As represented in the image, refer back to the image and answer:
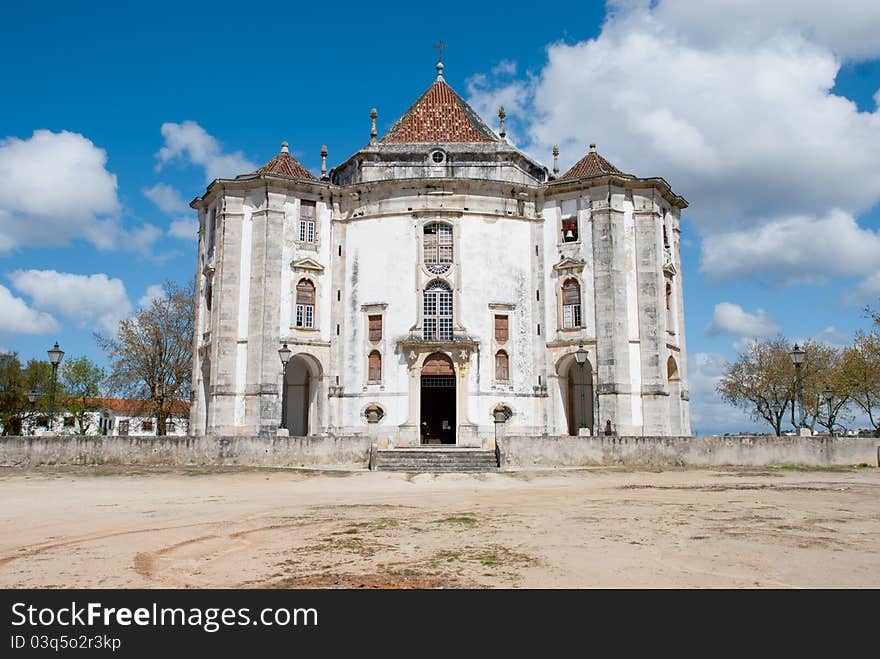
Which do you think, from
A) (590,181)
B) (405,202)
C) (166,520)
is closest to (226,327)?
(405,202)

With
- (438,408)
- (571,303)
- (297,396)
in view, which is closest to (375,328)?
(438,408)

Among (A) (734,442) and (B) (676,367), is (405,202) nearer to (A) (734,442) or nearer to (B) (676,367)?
(B) (676,367)

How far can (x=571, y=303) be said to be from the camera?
34.8 m

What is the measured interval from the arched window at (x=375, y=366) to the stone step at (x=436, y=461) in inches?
270

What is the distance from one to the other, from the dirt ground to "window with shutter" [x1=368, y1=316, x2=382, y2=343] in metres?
13.9

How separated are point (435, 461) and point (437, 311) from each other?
980cm

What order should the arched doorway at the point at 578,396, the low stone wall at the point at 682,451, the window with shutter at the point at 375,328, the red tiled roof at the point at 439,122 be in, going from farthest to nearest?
the red tiled roof at the point at 439,122 → the arched doorway at the point at 578,396 → the window with shutter at the point at 375,328 → the low stone wall at the point at 682,451

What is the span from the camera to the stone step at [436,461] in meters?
25.8

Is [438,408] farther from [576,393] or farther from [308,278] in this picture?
[308,278]

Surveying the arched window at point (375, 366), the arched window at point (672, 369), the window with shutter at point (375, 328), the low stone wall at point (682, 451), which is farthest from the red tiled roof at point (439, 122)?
the low stone wall at point (682, 451)

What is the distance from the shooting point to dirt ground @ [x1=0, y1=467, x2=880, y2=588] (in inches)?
329

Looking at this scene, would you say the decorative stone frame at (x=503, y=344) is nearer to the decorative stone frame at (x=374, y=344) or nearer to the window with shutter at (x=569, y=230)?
the window with shutter at (x=569, y=230)
